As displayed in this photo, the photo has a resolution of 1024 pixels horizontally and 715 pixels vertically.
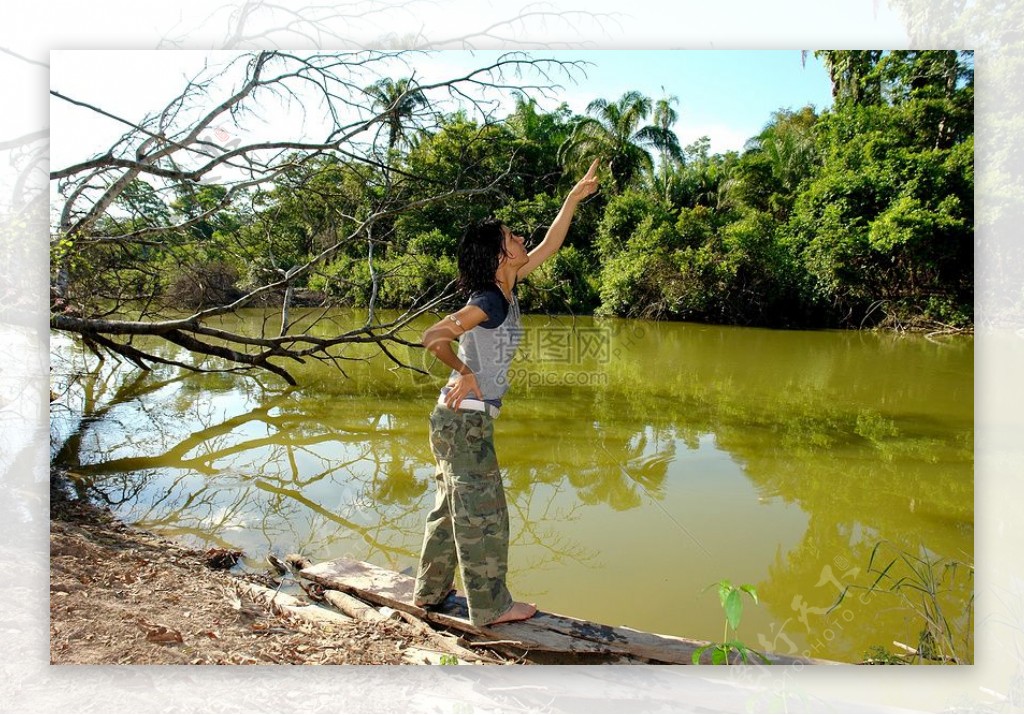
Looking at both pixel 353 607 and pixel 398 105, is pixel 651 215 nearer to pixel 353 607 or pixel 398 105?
pixel 398 105

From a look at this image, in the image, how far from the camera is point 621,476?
4.11m

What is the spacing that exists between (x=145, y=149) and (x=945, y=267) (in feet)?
27.1

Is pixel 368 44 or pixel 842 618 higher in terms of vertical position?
pixel 368 44

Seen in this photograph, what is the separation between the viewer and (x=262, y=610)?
7.72 ft

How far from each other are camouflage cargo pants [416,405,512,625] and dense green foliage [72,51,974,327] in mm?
2345

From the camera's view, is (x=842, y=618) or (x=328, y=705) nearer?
(x=328, y=705)

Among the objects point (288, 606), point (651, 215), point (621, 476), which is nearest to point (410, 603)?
point (288, 606)

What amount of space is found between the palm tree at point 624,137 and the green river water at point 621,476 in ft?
12.8

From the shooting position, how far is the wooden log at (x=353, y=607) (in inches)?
86.6

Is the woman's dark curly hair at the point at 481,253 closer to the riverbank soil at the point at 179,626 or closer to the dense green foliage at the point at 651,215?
the riverbank soil at the point at 179,626

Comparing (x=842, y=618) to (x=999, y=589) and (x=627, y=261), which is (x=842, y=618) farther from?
(x=627, y=261)

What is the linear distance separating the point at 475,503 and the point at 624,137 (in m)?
10.2

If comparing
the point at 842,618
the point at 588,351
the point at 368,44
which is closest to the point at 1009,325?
the point at 842,618

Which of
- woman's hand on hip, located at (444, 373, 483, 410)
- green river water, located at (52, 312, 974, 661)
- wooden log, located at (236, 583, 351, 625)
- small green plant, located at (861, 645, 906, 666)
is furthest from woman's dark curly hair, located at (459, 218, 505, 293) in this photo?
small green plant, located at (861, 645, 906, 666)
